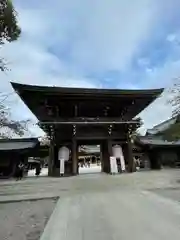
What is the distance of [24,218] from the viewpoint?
909 centimetres

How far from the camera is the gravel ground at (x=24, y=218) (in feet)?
22.9

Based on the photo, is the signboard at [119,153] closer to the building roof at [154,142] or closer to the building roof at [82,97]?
the building roof at [82,97]

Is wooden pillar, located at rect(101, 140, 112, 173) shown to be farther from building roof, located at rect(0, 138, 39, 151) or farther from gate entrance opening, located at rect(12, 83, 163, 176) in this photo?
building roof, located at rect(0, 138, 39, 151)

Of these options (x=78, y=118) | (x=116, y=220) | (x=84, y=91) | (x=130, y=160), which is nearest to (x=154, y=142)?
(x=130, y=160)

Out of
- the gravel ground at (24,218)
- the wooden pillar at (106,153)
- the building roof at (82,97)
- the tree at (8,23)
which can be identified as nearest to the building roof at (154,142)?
the building roof at (82,97)

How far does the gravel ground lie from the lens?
22.9ft

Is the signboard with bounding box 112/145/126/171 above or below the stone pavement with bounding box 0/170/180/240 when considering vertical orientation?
above

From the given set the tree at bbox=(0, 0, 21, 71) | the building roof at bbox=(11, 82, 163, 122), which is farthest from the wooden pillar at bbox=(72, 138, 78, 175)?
the tree at bbox=(0, 0, 21, 71)

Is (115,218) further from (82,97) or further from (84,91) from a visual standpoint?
(82,97)

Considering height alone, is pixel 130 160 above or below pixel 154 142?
below

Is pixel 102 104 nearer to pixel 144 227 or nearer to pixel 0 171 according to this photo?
pixel 0 171

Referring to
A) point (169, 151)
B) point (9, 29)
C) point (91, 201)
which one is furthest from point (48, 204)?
point (169, 151)

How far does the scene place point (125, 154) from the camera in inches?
1104

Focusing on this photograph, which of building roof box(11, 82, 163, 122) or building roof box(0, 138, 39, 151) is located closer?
building roof box(11, 82, 163, 122)
